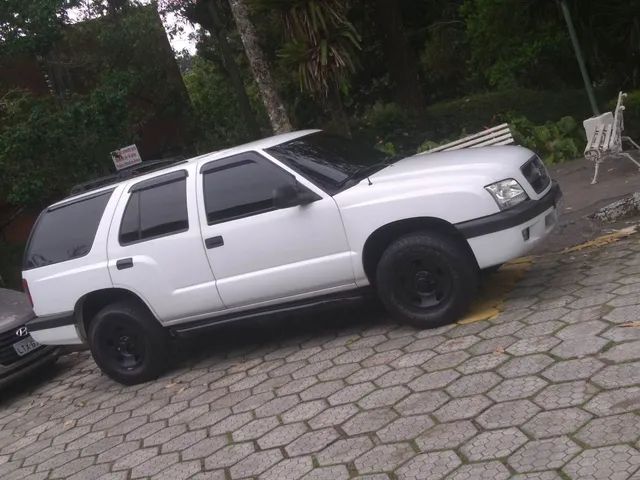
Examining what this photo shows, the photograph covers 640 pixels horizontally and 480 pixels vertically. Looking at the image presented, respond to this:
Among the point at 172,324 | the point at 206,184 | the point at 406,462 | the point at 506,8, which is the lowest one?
the point at 406,462

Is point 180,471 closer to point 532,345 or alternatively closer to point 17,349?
point 532,345

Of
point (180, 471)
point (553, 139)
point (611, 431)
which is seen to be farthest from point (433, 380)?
point (553, 139)

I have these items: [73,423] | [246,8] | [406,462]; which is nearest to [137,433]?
[73,423]

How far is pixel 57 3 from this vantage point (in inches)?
474

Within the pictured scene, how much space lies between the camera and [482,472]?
11.9ft

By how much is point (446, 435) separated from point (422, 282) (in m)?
1.80

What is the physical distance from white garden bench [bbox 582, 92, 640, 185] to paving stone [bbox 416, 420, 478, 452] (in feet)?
18.0

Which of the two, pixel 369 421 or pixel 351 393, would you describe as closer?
pixel 369 421

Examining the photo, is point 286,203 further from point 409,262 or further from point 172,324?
point 172,324

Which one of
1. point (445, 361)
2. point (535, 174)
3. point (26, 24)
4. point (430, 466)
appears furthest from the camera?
point (26, 24)

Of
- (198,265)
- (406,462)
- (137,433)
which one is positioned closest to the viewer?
(406,462)

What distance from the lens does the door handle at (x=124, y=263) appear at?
21.0 feet

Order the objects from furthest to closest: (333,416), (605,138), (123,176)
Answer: (605,138) < (123,176) < (333,416)

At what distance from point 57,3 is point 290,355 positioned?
8.47 metres
